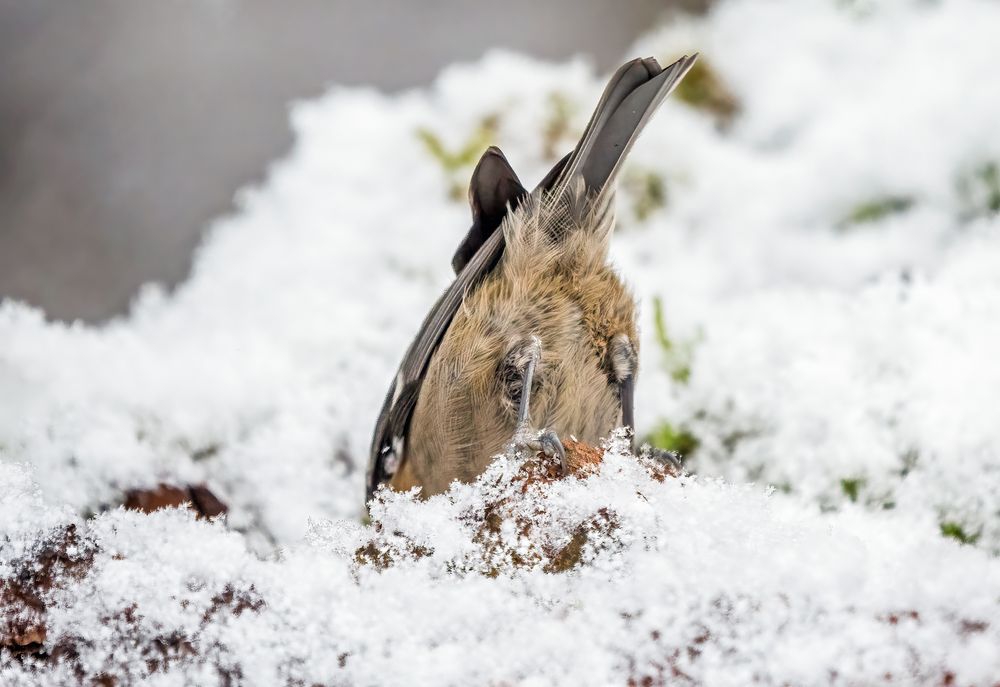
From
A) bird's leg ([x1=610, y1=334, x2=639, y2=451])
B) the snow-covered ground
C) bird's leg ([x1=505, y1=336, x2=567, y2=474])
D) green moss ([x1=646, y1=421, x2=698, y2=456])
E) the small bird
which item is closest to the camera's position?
the snow-covered ground

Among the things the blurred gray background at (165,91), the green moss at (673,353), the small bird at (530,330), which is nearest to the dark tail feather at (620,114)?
the small bird at (530,330)

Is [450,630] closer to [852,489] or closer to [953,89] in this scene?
[852,489]

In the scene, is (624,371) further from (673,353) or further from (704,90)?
(704,90)

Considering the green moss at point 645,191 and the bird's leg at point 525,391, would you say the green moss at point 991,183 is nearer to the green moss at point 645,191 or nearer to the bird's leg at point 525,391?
the green moss at point 645,191

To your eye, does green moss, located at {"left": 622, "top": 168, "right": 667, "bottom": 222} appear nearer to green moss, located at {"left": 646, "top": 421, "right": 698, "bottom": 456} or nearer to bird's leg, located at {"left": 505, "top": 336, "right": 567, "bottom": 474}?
green moss, located at {"left": 646, "top": 421, "right": 698, "bottom": 456}

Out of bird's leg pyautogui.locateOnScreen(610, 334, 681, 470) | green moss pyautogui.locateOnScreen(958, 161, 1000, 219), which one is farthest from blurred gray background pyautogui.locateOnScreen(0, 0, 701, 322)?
bird's leg pyautogui.locateOnScreen(610, 334, 681, 470)

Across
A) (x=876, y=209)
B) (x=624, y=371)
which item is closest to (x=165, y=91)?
(x=624, y=371)
